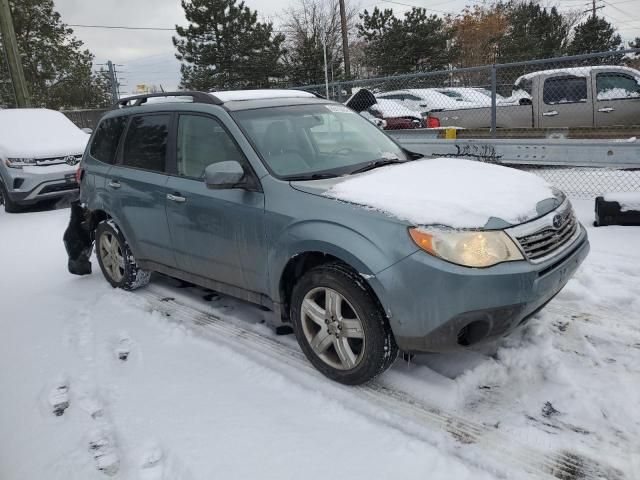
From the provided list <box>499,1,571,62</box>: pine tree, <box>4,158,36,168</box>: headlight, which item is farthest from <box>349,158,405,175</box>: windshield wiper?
<box>499,1,571,62</box>: pine tree

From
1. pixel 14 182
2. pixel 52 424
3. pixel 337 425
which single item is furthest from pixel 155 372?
pixel 14 182

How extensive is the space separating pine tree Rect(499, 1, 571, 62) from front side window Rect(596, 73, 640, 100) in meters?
26.8

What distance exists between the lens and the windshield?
3424 mm

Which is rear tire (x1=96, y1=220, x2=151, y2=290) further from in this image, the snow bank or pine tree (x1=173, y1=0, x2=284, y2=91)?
pine tree (x1=173, y1=0, x2=284, y2=91)

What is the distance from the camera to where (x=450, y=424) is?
2.62 metres

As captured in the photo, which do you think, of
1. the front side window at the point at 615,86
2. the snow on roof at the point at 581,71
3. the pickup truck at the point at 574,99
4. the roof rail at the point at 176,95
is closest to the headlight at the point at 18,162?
the roof rail at the point at 176,95

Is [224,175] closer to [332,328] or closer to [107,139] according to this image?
[332,328]

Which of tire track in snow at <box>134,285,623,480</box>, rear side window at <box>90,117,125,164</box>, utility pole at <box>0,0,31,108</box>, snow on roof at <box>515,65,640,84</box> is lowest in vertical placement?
tire track in snow at <box>134,285,623,480</box>

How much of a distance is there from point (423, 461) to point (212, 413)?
1.18m

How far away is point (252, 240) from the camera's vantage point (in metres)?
3.32

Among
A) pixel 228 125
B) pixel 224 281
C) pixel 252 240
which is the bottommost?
pixel 224 281

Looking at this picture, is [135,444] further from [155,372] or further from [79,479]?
[155,372]

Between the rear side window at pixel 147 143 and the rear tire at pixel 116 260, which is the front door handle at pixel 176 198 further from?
the rear tire at pixel 116 260

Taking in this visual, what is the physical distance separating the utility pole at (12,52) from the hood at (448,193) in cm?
1471
